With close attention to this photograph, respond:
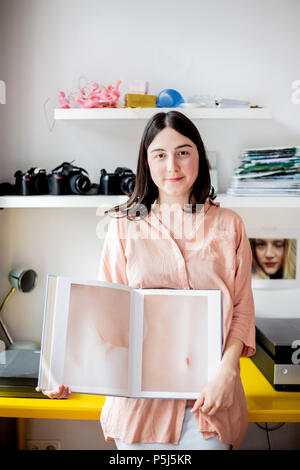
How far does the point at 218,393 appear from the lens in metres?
0.95

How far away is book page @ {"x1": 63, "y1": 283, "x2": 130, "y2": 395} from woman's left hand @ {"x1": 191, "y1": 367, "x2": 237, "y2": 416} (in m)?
0.18

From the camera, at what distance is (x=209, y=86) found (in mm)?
1566

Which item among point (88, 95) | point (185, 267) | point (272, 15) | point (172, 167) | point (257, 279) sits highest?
point (272, 15)

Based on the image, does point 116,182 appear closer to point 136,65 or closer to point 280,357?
point 136,65

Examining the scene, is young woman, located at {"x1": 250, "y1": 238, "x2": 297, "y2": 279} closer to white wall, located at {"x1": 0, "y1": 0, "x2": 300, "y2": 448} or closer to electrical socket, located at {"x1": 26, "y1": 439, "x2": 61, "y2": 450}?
white wall, located at {"x1": 0, "y1": 0, "x2": 300, "y2": 448}

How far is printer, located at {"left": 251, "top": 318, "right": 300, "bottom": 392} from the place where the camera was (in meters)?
1.27

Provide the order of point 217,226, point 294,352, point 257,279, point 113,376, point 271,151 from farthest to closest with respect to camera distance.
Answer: point 257,279 → point 271,151 → point 294,352 → point 217,226 → point 113,376

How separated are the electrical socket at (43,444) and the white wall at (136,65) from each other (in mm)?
935

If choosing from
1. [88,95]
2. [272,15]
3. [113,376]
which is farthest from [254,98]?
[113,376]

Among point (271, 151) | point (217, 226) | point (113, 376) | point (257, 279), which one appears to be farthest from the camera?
point (257, 279)

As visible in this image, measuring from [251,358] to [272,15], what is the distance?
1.28 m

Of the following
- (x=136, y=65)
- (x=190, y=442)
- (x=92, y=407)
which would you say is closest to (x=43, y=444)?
(x=92, y=407)

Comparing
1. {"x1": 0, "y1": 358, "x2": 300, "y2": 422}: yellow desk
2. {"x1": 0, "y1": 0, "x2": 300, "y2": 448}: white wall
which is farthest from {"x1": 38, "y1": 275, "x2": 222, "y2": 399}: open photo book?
{"x1": 0, "y1": 0, "x2": 300, "y2": 448}: white wall

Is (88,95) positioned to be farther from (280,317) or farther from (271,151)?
(280,317)
